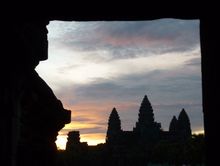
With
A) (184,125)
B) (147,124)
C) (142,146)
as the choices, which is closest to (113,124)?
(147,124)

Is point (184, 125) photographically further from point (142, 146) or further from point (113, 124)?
point (142, 146)

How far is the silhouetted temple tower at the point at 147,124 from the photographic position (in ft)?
324

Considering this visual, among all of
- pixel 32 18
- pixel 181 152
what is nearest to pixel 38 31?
pixel 32 18

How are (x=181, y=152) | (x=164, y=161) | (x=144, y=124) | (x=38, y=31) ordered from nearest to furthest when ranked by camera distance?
(x=38, y=31) < (x=181, y=152) < (x=164, y=161) < (x=144, y=124)

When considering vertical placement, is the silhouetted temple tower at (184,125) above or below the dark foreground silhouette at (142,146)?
above

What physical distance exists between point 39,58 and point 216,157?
368cm

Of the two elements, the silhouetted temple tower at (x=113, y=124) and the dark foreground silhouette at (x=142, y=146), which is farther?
the silhouetted temple tower at (x=113, y=124)

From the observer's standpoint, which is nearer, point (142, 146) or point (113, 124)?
point (142, 146)

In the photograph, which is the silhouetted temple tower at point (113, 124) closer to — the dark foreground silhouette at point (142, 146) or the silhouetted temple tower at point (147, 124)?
the dark foreground silhouette at point (142, 146)

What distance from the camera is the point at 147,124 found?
334 ft

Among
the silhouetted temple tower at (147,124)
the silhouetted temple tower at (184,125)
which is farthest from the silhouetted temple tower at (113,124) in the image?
the silhouetted temple tower at (184,125)

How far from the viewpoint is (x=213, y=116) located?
3682 mm

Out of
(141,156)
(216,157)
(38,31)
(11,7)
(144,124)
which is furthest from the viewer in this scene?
(144,124)

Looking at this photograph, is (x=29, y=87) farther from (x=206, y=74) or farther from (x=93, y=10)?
(x=206, y=74)
